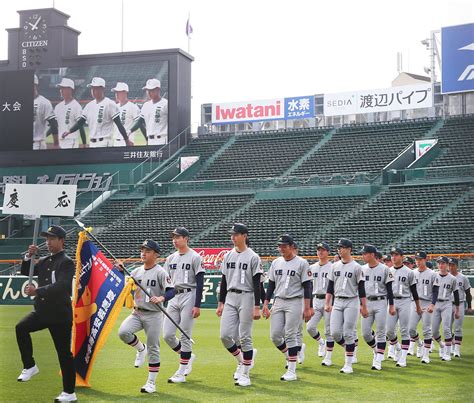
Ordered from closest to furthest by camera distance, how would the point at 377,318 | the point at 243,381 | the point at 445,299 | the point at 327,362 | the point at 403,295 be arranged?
the point at 243,381
the point at 327,362
the point at 377,318
the point at 403,295
the point at 445,299

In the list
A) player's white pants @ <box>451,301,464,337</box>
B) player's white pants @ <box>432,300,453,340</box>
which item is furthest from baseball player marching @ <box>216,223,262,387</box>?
player's white pants @ <box>451,301,464,337</box>

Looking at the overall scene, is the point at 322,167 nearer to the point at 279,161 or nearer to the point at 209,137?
the point at 279,161

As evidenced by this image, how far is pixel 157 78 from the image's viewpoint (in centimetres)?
4381

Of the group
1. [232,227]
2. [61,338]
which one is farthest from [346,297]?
[61,338]

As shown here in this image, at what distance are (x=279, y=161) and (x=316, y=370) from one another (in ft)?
107

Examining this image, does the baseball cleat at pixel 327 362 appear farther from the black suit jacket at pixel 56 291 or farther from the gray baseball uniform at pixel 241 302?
the black suit jacket at pixel 56 291

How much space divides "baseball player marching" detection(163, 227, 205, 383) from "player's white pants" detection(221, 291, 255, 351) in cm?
44

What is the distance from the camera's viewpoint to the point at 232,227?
14391mm

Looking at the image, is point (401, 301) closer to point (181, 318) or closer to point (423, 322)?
point (423, 322)

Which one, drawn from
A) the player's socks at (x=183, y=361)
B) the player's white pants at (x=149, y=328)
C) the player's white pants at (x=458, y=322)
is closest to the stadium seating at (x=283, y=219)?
the player's white pants at (x=458, y=322)

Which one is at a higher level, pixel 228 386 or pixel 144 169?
pixel 144 169

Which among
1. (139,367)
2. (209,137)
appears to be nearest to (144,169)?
(209,137)

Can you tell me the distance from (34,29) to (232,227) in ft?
106

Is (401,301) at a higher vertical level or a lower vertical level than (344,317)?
higher
